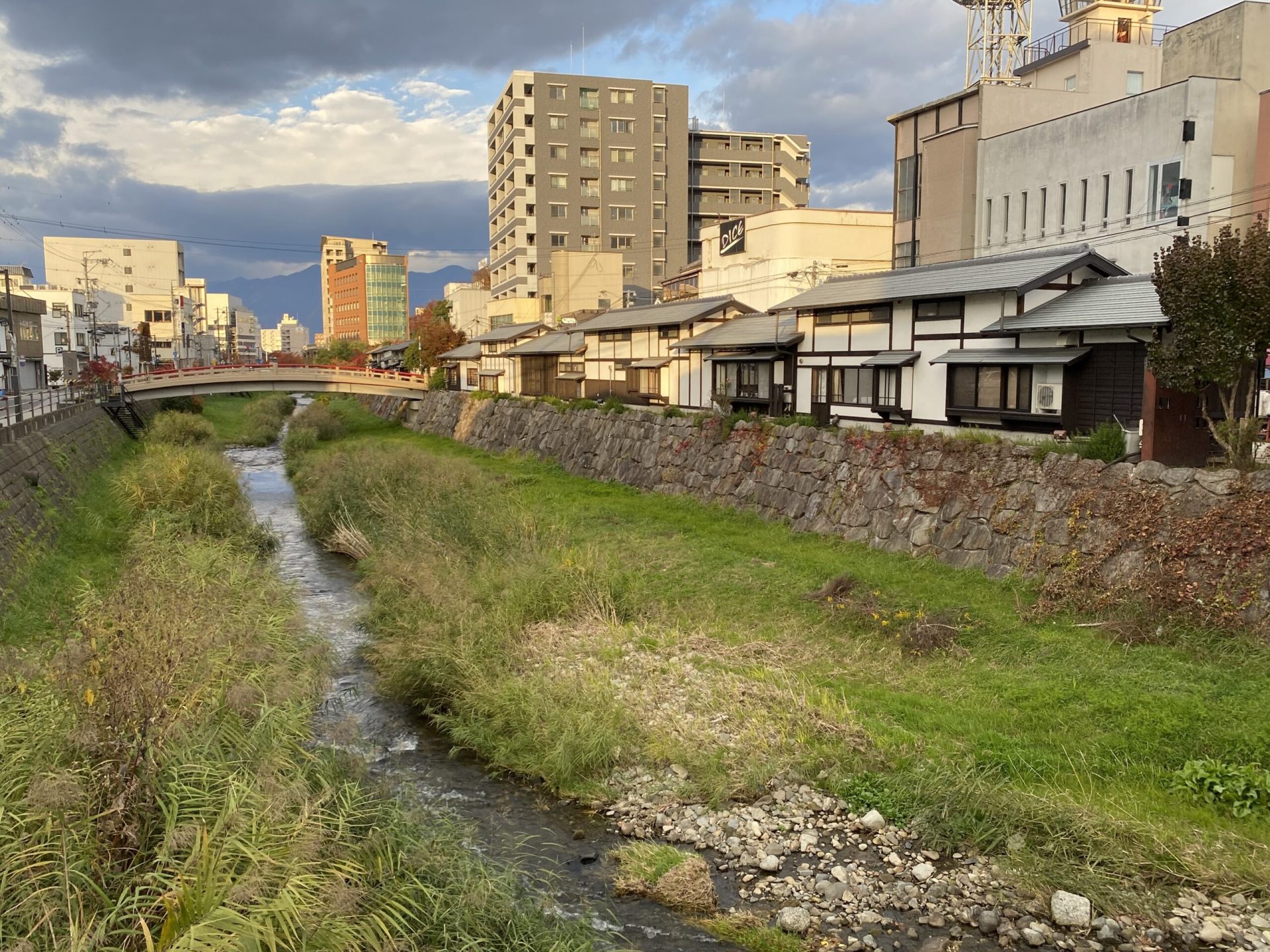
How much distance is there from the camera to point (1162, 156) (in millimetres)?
26422

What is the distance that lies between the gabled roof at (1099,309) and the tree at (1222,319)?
157 cm

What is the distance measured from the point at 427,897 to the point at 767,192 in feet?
268

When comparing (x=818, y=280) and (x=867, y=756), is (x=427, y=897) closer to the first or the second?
(x=867, y=756)

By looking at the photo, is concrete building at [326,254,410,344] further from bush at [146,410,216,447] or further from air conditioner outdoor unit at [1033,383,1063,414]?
air conditioner outdoor unit at [1033,383,1063,414]

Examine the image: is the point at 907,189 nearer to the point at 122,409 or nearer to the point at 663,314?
the point at 663,314

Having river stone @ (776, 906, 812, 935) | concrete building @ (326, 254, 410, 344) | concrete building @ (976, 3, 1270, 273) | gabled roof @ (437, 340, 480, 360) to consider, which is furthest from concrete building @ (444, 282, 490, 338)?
concrete building @ (326, 254, 410, 344)

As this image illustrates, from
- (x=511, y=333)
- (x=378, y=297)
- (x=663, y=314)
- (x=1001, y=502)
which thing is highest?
(x=378, y=297)

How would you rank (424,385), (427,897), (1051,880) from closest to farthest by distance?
(427,897)
(1051,880)
(424,385)

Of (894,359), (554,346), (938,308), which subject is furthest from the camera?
(554,346)

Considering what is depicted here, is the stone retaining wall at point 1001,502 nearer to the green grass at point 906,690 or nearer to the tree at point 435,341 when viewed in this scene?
the green grass at point 906,690

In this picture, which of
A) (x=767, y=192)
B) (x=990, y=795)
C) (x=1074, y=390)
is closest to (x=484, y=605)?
(x=990, y=795)

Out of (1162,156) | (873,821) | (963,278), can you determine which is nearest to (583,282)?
(1162,156)

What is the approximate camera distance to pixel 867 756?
11.0 metres

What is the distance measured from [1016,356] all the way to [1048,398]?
1.21 metres
